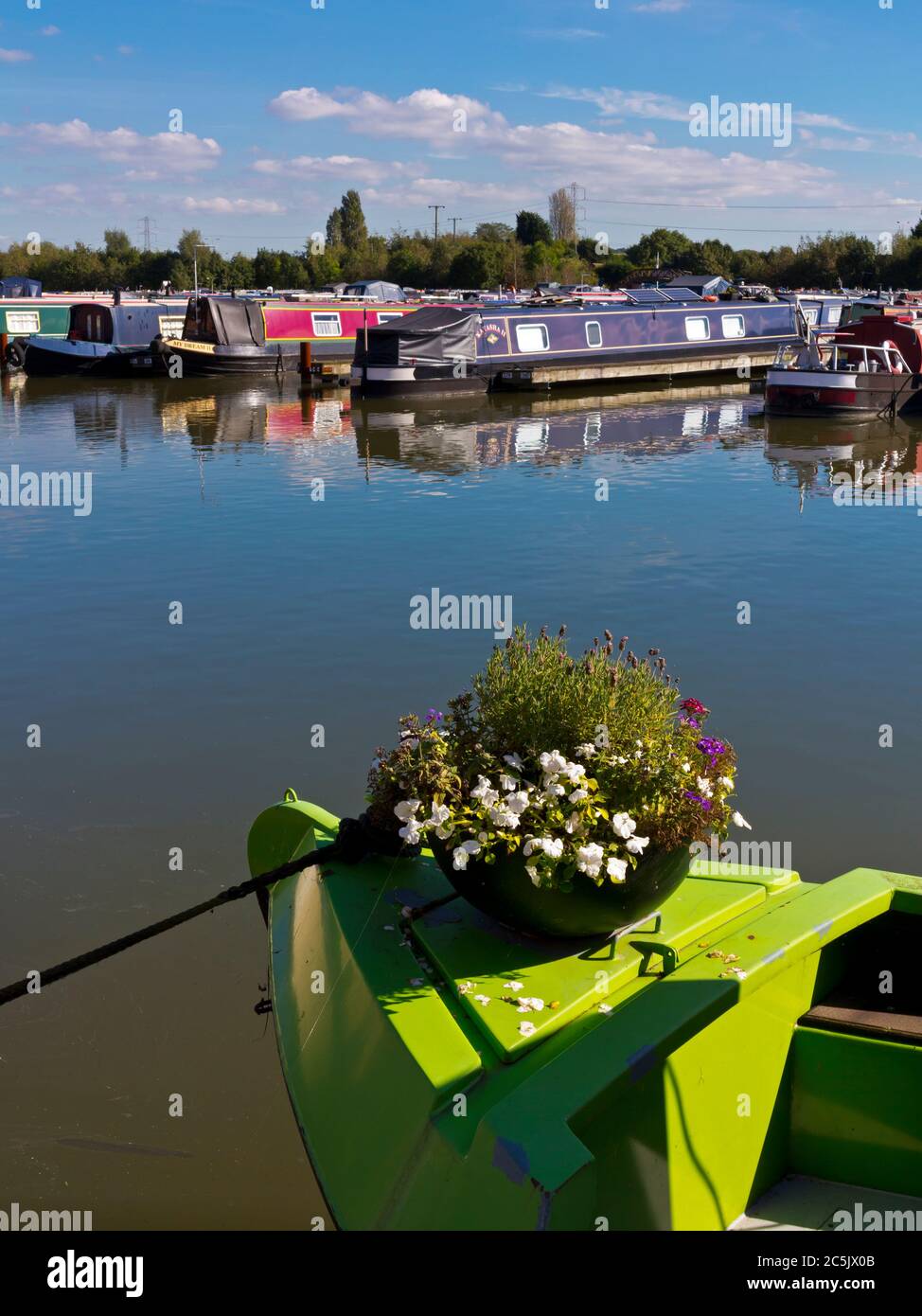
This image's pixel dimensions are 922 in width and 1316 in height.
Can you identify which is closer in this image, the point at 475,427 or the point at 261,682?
the point at 261,682

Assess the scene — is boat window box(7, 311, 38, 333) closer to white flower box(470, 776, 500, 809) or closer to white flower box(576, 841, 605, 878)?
white flower box(470, 776, 500, 809)

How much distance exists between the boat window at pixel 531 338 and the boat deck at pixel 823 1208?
31858 mm

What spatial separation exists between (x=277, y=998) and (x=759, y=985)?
173 cm

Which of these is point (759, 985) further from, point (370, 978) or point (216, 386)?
point (216, 386)

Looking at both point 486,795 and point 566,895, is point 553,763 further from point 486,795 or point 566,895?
point 566,895

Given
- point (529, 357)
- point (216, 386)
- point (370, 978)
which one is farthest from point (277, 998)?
point (216, 386)

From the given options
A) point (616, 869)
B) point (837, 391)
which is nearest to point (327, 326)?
point (837, 391)

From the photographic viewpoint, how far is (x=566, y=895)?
333 cm

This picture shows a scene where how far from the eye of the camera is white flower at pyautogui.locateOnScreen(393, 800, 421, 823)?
3.44 metres

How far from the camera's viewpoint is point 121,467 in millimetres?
21453

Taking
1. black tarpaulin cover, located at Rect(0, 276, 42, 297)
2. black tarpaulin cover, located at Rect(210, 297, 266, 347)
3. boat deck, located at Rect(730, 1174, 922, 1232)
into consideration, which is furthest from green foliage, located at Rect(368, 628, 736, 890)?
black tarpaulin cover, located at Rect(0, 276, 42, 297)

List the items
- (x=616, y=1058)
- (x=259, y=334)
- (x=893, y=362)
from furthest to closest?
1. (x=259, y=334)
2. (x=893, y=362)
3. (x=616, y=1058)

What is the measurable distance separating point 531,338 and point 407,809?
105 feet

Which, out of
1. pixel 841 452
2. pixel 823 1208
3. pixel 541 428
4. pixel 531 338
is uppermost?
pixel 531 338
